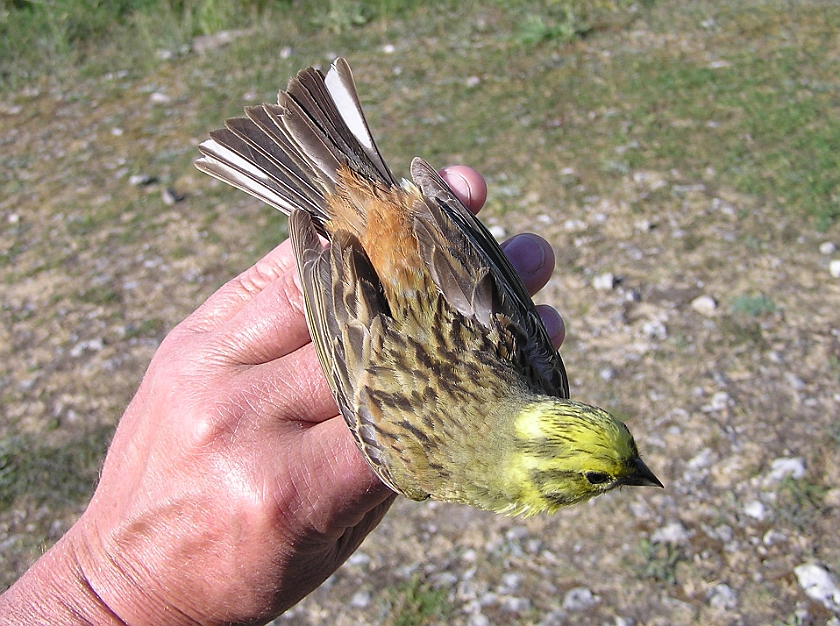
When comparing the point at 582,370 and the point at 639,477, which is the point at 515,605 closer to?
the point at 639,477

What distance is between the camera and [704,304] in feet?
16.1

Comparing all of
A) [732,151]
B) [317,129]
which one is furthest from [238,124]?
Answer: [732,151]

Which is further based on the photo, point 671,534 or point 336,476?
point 671,534

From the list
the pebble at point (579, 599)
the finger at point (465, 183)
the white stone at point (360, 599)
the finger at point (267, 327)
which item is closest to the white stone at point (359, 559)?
the white stone at point (360, 599)

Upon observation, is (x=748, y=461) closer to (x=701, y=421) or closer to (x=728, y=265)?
(x=701, y=421)

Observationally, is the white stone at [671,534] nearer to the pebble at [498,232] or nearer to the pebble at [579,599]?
the pebble at [579,599]

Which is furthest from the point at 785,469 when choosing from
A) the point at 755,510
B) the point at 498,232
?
the point at 498,232

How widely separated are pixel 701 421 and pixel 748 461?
12.1 inches

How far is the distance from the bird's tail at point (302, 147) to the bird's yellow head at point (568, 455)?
119 cm

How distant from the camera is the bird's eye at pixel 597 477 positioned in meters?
2.66

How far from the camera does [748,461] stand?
4.07 meters

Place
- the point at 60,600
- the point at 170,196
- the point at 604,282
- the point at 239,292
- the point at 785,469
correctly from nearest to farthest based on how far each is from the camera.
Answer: the point at 60,600 < the point at 239,292 < the point at 785,469 < the point at 604,282 < the point at 170,196

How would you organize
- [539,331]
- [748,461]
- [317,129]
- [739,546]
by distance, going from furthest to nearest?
1. [748,461]
2. [739,546]
3. [317,129]
4. [539,331]

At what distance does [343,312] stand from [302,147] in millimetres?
855
